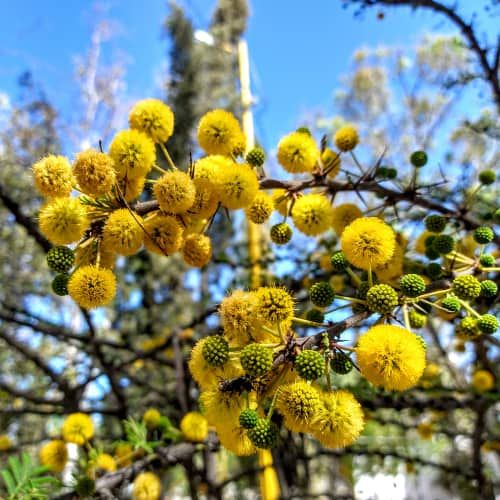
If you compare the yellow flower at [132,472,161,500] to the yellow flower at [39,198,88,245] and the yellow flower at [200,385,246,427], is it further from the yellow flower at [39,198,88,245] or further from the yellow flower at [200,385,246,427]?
the yellow flower at [39,198,88,245]

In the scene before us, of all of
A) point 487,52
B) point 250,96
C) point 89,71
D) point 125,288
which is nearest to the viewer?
point 487,52

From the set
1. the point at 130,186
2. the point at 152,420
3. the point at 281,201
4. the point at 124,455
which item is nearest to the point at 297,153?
the point at 281,201

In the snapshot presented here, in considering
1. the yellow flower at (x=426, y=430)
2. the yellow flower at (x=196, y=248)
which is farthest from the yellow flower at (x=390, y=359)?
the yellow flower at (x=426, y=430)

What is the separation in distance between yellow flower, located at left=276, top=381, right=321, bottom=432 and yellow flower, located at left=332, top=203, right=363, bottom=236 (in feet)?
2.95

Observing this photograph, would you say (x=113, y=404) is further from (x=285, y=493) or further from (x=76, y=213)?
(x=76, y=213)

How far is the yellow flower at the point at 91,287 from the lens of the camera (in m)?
1.38

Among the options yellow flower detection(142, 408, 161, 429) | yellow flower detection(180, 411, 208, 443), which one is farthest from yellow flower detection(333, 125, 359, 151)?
yellow flower detection(142, 408, 161, 429)

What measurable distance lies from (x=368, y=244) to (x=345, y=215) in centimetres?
57

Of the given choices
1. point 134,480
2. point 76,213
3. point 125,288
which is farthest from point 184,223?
point 125,288

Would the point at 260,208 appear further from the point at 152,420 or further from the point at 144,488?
the point at 144,488

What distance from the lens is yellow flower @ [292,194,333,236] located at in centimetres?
180

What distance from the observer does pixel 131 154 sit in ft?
5.05

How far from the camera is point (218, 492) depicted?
9.57ft

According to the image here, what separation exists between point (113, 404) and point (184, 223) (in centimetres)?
402
